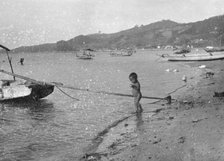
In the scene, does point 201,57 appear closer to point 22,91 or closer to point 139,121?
point 22,91

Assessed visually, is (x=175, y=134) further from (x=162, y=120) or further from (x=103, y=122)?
(x=103, y=122)

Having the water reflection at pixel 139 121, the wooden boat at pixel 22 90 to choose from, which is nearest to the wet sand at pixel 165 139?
the water reflection at pixel 139 121

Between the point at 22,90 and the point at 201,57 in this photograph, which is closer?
the point at 22,90

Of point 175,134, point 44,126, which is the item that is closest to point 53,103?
point 44,126

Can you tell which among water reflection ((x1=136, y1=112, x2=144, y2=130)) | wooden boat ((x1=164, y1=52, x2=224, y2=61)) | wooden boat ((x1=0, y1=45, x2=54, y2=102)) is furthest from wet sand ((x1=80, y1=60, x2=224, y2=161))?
wooden boat ((x1=164, y1=52, x2=224, y2=61))

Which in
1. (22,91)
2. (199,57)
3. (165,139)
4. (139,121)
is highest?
(199,57)

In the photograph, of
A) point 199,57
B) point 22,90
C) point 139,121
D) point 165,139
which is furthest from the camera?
point 199,57

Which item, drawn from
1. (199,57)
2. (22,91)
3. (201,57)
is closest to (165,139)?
(22,91)

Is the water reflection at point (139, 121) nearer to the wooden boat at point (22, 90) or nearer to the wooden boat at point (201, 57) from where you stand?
the wooden boat at point (22, 90)

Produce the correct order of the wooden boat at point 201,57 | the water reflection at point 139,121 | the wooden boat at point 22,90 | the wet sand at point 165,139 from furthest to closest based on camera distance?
the wooden boat at point 201,57, the wooden boat at point 22,90, the water reflection at point 139,121, the wet sand at point 165,139

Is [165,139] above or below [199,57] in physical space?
below

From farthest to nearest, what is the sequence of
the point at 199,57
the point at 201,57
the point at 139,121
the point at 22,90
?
the point at 199,57 < the point at 201,57 < the point at 22,90 < the point at 139,121
